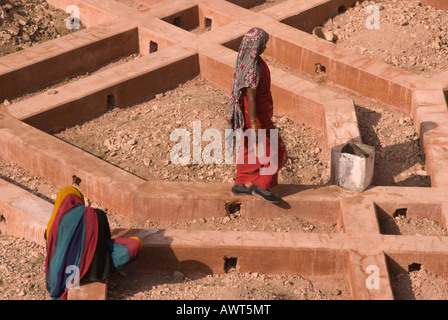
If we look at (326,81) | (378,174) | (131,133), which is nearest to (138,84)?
(131,133)

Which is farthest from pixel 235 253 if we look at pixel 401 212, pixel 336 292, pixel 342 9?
pixel 342 9

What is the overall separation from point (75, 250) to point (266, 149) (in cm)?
192

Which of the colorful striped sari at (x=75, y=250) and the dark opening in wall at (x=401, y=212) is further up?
the colorful striped sari at (x=75, y=250)

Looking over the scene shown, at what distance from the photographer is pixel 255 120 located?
23.8 ft

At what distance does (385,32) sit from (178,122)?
3575 mm

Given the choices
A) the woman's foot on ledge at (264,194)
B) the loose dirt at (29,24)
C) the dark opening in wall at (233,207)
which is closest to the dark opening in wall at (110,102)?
the loose dirt at (29,24)

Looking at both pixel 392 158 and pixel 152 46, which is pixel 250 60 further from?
pixel 152 46

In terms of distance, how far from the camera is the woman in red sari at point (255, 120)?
709 cm
